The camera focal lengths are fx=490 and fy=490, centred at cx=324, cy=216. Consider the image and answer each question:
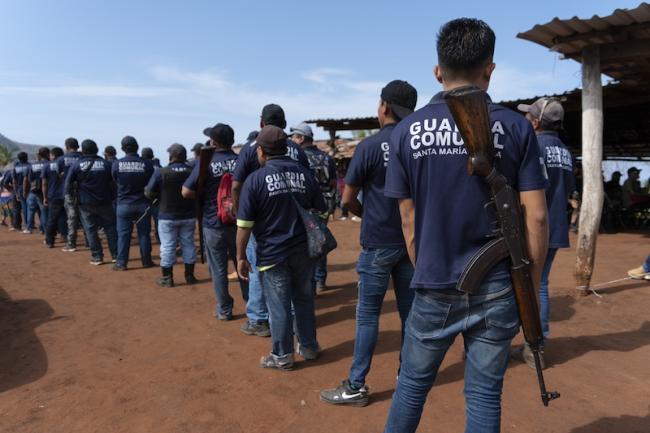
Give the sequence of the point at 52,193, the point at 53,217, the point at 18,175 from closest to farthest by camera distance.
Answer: the point at 52,193
the point at 53,217
the point at 18,175

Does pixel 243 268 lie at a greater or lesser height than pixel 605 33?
lesser

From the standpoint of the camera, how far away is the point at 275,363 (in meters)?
3.88

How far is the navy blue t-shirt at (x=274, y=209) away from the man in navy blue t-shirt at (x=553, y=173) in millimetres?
1911

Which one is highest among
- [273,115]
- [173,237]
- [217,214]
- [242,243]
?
[273,115]

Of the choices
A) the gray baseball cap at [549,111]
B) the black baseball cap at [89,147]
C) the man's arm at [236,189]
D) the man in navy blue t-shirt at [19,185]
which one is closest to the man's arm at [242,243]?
the man's arm at [236,189]

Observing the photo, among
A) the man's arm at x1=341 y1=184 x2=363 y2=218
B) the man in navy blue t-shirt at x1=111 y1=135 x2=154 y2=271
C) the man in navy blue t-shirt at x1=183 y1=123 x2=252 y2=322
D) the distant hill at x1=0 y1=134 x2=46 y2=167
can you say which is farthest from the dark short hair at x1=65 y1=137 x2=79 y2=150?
the distant hill at x1=0 y1=134 x2=46 y2=167

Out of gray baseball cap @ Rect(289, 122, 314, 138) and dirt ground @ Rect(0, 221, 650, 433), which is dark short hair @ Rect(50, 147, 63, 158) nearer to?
dirt ground @ Rect(0, 221, 650, 433)

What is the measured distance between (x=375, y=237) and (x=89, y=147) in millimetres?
6463

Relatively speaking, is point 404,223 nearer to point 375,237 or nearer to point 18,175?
point 375,237

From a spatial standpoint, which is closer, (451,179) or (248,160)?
(451,179)

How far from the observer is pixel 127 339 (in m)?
4.72

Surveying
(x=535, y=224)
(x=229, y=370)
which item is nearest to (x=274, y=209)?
(x=229, y=370)

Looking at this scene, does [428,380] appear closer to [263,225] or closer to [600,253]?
[263,225]

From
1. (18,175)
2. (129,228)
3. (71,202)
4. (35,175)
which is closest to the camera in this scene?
(129,228)
